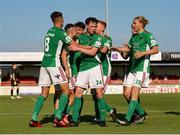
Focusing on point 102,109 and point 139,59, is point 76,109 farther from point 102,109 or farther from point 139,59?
point 139,59

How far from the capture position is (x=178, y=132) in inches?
342

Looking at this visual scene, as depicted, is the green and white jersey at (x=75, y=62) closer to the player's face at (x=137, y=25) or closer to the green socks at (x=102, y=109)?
the green socks at (x=102, y=109)

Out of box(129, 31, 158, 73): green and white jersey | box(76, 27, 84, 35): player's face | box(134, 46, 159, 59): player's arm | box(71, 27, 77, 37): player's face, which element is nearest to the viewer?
box(134, 46, 159, 59): player's arm

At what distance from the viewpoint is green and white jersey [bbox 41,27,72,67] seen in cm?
1012

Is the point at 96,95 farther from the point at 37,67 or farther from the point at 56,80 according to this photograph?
the point at 37,67

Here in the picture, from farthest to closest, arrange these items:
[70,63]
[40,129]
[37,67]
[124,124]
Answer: [37,67] → [70,63] → [124,124] → [40,129]

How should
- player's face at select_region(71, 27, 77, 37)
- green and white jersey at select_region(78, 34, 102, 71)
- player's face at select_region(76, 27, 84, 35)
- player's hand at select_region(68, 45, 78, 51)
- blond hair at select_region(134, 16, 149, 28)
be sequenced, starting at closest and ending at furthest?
player's hand at select_region(68, 45, 78, 51), green and white jersey at select_region(78, 34, 102, 71), blond hair at select_region(134, 16, 149, 28), player's face at select_region(71, 27, 77, 37), player's face at select_region(76, 27, 84, 35)

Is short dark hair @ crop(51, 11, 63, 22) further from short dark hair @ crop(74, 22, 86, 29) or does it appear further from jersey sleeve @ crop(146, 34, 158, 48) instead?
jersey sleeve @ crop(146, 34, 158, 48)

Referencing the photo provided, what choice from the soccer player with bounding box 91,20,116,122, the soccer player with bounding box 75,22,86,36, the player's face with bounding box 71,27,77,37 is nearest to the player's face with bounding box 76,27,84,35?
the soccer player with bounding box 75,22,86,36

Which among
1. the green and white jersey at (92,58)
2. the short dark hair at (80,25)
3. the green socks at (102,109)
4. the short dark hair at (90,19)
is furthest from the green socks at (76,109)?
the short dark hair at (80,25)

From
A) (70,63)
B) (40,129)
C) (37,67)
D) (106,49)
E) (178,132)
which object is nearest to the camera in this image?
(178,132)

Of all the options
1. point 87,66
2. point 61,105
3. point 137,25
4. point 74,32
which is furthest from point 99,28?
point 61,105

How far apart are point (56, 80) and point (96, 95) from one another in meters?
1.01

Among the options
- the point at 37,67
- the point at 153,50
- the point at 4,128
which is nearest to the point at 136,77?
the point at 153,50
